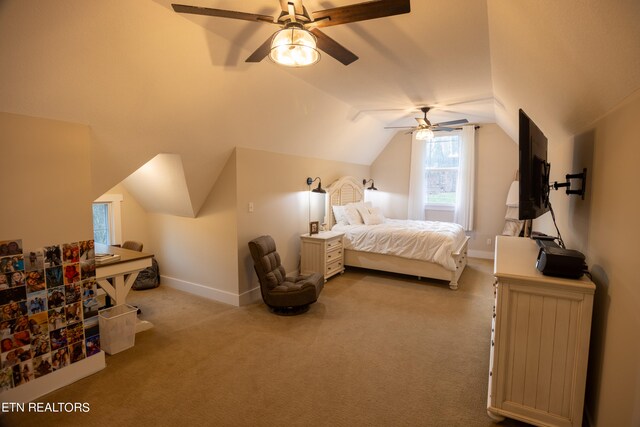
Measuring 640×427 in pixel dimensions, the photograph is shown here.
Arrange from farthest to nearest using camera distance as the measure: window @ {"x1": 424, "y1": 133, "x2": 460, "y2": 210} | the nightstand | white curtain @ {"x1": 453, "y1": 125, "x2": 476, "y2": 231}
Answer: window @ {"x1": 424, "y1": 133, "x2": 460, "y2": 210}
white curtain @ {"x1": 453, "y1": 125, "x2": 476, "y2": 231}
the nightstand

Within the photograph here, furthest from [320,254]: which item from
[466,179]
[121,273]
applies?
[466,179]

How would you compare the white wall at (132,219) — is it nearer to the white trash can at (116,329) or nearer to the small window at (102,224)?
the small window at (102,224)

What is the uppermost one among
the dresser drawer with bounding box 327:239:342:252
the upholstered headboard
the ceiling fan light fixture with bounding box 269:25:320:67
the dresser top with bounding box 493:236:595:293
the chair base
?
the ceiling fan light fixture with bounding box 269:25:320:67

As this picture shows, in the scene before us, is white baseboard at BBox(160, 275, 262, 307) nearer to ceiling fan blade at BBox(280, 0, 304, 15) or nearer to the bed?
the bed

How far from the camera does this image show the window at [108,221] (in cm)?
423

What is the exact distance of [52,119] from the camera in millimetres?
2219

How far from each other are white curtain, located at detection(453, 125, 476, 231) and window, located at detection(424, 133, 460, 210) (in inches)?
5.7

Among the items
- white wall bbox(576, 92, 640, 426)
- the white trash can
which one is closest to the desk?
the white trash can

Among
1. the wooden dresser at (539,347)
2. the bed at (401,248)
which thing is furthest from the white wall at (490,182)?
the wooden dresser at (539,347)

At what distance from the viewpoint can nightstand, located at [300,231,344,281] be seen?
4.51 metres

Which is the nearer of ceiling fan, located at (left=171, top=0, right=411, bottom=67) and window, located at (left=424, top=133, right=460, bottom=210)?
ceiling fan, located at (left=171, top=0, right=411, bottom=67)

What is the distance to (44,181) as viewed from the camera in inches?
86.7

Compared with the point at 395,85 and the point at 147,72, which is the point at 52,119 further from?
Answer: the point at 395,85

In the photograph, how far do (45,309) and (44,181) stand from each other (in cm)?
91
